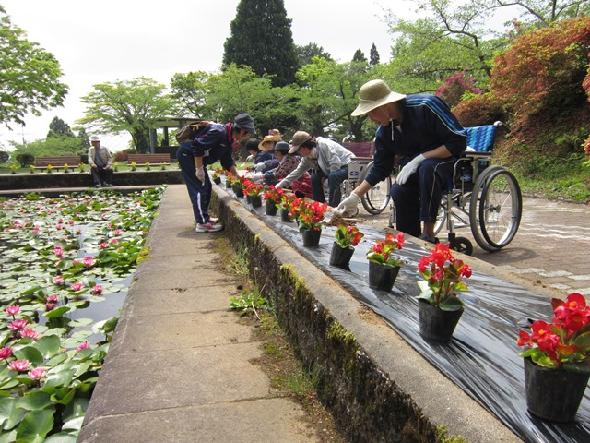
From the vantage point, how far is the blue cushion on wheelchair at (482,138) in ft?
14.6

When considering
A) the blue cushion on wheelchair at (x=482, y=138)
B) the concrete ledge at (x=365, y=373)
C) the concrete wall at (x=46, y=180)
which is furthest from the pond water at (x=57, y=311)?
the concrete wall at (x=46, y=180)

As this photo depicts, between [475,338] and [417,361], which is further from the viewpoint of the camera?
[475,338]

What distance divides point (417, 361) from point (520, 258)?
297cm

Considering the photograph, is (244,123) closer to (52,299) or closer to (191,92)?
(52,299)

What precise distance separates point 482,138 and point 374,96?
1825mm

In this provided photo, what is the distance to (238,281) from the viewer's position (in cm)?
329

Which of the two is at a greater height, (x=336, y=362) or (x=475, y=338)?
(x=475, y=338)

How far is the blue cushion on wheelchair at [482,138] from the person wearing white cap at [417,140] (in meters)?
1.20

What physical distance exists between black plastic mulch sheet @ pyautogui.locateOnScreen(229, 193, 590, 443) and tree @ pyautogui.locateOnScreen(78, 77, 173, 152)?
107 ft

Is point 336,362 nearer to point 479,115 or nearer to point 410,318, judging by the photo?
point 410,318

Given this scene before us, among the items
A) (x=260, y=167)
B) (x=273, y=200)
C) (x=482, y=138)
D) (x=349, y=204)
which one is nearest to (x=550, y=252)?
(x=482, y=138)

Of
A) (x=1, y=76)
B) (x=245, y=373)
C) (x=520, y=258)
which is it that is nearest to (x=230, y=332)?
(x=245, y=373)

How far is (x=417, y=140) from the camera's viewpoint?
11.2ft

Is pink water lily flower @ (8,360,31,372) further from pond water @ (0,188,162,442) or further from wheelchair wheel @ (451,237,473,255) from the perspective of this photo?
wheelchair wheel @ (451,237,473,255)
